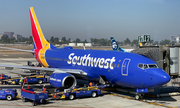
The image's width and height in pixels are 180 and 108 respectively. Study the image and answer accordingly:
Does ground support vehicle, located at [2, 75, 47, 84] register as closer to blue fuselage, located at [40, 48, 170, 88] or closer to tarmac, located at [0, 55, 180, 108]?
blue fuselage, located at [40, 48, 170, 88]

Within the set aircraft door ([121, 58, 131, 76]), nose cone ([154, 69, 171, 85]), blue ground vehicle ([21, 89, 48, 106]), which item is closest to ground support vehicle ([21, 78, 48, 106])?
blue ground vehicle ([21, 89, 48, 106])

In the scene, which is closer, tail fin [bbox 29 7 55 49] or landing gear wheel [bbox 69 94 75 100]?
landing gear wheel [bbox 69 94 75 100]

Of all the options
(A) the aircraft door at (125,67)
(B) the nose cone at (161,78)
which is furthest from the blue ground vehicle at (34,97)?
(B) the nose cone at (161,78)

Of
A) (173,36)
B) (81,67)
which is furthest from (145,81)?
(173,36)

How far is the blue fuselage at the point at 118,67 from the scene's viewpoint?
18.6 metres

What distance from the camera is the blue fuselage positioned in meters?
18.6

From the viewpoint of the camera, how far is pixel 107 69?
22.2 meters

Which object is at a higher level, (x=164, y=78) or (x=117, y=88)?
(x=164, y=78)

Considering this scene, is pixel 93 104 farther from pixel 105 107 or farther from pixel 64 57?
pixel 64 57

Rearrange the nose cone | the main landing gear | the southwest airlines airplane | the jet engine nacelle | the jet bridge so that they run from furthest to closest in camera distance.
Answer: the jet engine nacelle
the jet bridge
the main landing gear
the southwest airlines airplane
the nose cone

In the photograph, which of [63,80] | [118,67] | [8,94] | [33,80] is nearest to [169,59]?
[118,67]

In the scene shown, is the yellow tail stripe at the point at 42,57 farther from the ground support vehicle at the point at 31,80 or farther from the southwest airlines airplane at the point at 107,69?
the ground support vehicle at the point at 31,80

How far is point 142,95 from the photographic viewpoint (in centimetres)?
2061

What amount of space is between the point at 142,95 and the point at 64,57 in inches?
491
